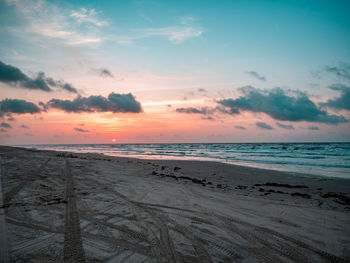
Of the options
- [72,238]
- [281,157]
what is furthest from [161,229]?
[281,157]

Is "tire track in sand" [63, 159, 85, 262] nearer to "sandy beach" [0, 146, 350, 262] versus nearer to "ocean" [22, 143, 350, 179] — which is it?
"sandy beach" [0, 146, 350, 262]

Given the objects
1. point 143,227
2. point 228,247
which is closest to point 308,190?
point 228,247

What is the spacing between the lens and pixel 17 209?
16.0 ft

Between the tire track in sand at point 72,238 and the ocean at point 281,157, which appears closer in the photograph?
the tire track in sand at point 72,238

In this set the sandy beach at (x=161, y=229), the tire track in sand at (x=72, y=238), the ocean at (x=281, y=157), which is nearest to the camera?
the tire track in sand at (x=72, y=238)

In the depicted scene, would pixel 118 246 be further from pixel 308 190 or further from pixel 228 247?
pixel 308 190

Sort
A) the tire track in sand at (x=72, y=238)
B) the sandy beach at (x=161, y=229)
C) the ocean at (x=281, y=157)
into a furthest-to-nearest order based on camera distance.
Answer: the ocean at (x=281, y=157)
the sandy beach at (x=161, y=229)
the tire track in sand at (x=72, y=238)

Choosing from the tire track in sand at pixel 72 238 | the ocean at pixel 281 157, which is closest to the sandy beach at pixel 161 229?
the tire track in sand at pixel 72 238

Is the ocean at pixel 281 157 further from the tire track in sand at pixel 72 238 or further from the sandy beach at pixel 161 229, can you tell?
the tire track in sand at pixel 72 238

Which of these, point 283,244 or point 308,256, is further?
point 283,244

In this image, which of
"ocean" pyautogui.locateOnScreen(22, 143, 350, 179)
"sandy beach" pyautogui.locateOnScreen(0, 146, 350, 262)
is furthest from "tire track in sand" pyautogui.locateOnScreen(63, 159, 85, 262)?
"ocean" pyautogui.locateOnScreen(22, 143, 350, 179)

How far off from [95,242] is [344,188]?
12.6 m

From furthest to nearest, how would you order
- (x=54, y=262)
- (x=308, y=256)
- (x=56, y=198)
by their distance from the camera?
(x=56, y=198) < (x=308, y=256) < (x=54, y=262)

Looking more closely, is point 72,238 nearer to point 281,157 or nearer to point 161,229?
point 161,229
